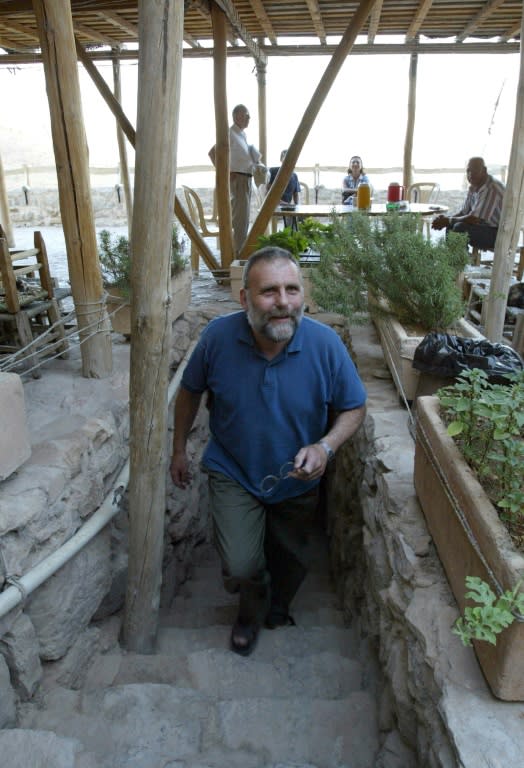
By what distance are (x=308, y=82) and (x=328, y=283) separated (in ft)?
A: 140

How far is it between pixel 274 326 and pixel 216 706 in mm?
1398

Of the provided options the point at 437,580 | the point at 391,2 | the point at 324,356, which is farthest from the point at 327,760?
the point at 391,2

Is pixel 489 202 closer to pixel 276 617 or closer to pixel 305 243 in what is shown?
pixel 305 243

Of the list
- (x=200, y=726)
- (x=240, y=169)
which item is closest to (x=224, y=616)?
(x=200, y=726)

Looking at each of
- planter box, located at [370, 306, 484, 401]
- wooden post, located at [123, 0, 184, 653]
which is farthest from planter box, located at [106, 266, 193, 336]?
wooden post, located at [123, 0, 184, 653]

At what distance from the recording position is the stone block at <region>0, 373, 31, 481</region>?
2.14m

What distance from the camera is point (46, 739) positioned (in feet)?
5.85

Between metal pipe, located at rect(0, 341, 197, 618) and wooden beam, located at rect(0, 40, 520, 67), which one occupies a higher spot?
wooden beam, located at rect(0, 40, 520, 67)

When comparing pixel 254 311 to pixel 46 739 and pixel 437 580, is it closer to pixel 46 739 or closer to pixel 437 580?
pixel 437 580

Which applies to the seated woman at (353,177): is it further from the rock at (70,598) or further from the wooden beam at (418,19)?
the rock at (70,598)

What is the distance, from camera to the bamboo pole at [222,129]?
5793mm

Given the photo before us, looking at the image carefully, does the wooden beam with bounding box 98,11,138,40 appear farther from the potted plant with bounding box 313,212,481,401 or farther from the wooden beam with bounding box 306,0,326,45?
the potted plant with bounding box 313,212,481,401

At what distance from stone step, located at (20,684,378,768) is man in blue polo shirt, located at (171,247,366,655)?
21.3 inches

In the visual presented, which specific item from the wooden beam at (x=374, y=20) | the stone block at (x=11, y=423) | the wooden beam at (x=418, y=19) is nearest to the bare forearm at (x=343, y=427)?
the stone block at (x=11, y=423)
